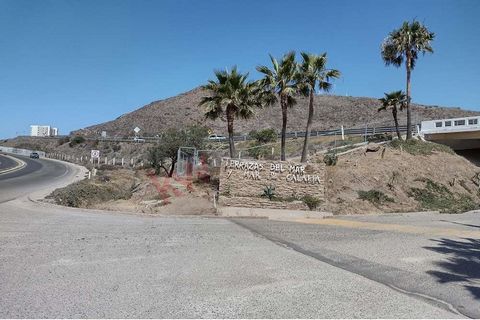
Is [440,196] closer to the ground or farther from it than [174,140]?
closer to the ground

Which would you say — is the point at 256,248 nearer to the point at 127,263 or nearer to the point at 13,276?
the point at 127,263

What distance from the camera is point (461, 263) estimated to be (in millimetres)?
10031

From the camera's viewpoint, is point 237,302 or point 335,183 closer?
point 237,302

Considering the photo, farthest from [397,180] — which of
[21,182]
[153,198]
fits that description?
[21,182]

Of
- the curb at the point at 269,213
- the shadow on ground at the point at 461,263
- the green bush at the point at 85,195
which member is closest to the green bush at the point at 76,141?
the green bush at the point at 85,195

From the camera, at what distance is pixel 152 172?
133ft

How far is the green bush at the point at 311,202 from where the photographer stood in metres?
21.5

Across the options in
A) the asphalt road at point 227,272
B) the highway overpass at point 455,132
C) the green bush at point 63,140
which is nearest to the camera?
the asphalt road at point 227,272

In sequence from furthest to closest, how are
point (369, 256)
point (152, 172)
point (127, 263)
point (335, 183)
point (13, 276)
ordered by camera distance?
point (152, 172), point (335, 183), point (369, 256), point (127, 263), point (13, 276)

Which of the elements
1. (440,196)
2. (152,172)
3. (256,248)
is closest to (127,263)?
(256,248)

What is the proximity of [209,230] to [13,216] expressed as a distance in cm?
735

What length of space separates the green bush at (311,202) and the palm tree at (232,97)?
6958 mm

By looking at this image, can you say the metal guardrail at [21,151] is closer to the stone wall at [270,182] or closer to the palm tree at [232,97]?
the palm tree at [232,97]

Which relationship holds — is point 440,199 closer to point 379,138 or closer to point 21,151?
point 379,138
